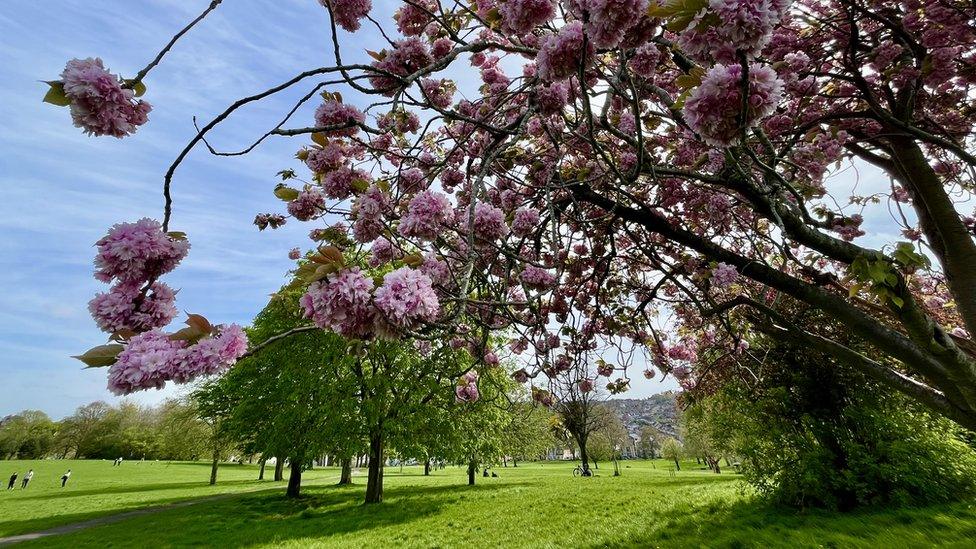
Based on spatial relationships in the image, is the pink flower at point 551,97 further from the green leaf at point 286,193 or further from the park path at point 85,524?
the park path at point 85,524

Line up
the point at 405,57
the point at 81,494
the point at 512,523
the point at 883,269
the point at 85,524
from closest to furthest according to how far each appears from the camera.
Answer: the point at 883,269 → the point at 405,57 → the point at 512,523 → the point at 85,524 → the point at 81,494

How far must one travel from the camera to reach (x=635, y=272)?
676cm

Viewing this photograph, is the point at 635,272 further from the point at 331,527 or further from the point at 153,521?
the point at 153,521

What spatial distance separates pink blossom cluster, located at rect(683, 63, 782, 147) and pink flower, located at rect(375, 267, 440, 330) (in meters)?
1.26

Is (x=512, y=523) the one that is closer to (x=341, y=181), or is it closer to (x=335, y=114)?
(x=341, y=181)

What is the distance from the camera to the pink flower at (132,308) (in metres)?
1.75

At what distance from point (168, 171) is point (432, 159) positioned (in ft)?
9.44

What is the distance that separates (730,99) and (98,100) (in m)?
2.64

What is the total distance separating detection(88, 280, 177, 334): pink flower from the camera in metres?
1.75

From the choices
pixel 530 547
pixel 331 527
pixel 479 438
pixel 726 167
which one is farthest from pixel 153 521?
pixel 726 167

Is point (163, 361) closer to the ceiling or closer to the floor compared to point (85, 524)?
closer to the ceiling

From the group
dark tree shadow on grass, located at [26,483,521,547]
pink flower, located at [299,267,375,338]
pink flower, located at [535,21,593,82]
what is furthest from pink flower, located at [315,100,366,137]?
dark tree shadow on grass, located at [26,483,521,547]

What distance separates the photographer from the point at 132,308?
5.98 ft

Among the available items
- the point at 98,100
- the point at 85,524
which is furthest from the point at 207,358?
the point at 85,524
